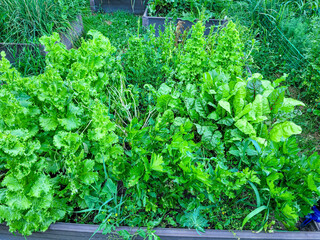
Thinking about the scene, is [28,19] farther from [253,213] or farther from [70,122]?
[253,213]

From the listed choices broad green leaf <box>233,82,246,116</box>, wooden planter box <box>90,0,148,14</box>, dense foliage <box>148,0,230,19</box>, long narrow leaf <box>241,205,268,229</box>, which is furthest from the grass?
long narrow leaf <box>241,205,268,229</box>

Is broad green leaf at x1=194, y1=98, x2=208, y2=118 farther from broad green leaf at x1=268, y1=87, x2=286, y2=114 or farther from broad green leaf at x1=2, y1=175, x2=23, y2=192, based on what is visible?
broad green leaf at x1=2, y1=175, x2=23, y2=192

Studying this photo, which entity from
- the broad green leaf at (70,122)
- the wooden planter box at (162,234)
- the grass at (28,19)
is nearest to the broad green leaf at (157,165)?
the wooden planter box at (162,234)

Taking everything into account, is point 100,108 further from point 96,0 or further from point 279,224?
point 96,0

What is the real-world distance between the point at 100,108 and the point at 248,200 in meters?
1.29

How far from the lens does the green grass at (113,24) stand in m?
4.14

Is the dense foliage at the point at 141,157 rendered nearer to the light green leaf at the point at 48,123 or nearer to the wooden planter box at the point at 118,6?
the light green leaf at the point at 48,123

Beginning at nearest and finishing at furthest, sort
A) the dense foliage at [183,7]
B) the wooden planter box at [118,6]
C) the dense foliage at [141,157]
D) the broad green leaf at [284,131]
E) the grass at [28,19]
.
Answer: the dense foliage at [141,157], the broad green leaf at [284,131], the grass at [28,19], the dense foliage at [183,7], the wooden planter box at [118,6]

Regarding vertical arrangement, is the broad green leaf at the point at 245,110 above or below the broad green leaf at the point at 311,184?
above

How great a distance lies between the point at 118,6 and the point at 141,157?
4.26 m

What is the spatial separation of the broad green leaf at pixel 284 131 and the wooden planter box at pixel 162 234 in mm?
655

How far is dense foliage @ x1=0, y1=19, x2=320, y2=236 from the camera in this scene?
1.49 metres

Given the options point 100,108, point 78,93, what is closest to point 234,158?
point 100,108

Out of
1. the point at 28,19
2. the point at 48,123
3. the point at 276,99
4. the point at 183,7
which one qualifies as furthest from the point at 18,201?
the point at 183,7
